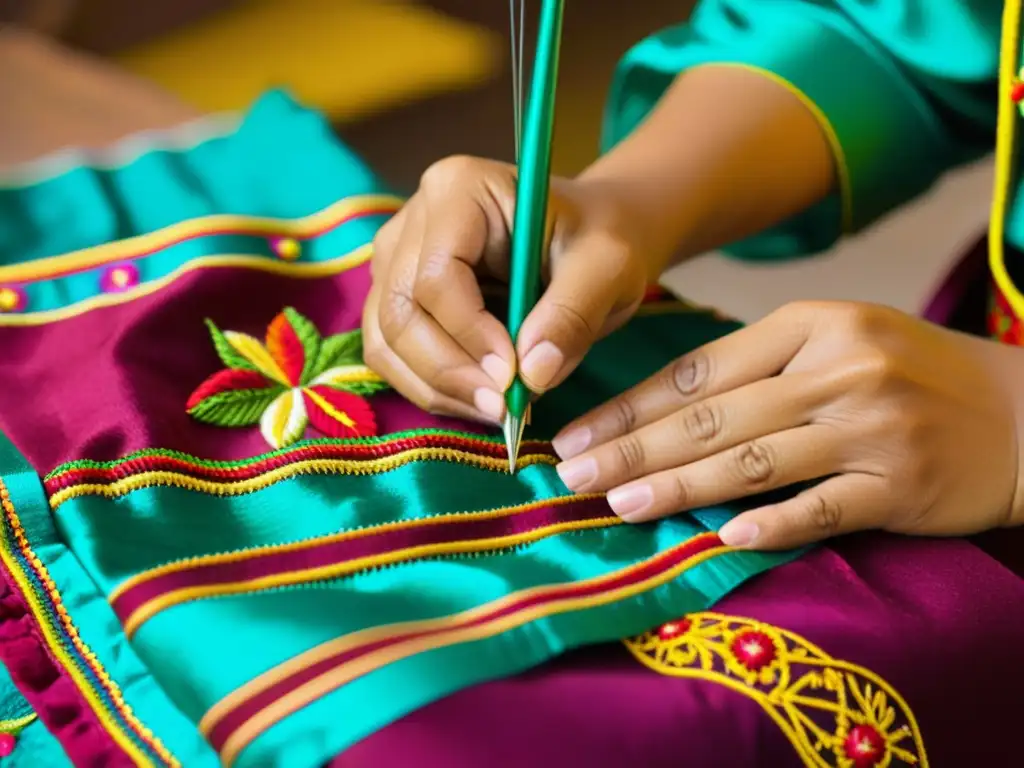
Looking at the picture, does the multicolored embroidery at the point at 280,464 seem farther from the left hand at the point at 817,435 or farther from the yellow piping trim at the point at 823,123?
the yellow piping trim at the point at 823,123

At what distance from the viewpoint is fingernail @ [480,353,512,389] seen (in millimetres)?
414

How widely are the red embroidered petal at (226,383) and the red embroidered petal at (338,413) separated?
23 millimetres

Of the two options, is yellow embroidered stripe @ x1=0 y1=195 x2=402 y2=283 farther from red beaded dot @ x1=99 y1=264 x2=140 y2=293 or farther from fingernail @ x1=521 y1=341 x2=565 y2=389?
fingernail @ x1=521 y1=341 x2=565 y2=389

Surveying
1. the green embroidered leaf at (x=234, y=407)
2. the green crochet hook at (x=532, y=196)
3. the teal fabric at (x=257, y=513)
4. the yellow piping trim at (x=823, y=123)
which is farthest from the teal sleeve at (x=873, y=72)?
the green embroidered leaf at (x=234, y=407)

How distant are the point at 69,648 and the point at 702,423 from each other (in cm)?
26

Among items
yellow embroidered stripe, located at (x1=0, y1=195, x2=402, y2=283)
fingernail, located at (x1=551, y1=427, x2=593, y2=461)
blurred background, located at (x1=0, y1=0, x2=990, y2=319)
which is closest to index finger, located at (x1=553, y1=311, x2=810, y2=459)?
fingernail, located at (x1=551, y1=427, x2=593, y2=461)

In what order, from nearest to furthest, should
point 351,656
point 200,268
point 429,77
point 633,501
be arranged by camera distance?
point 351,656
point 633,501
point 200,268
point 429,77

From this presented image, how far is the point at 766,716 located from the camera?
32 cm

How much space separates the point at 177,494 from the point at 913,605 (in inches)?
11.1

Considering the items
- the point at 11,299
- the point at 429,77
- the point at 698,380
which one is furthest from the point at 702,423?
the point at 429,77

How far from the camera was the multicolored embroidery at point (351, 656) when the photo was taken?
11.4 inches

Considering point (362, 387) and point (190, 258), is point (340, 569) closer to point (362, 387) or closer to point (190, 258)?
point (362, 387)

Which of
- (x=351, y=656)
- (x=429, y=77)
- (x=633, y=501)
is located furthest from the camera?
(x=429, y=77)

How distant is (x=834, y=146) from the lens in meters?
0.59
